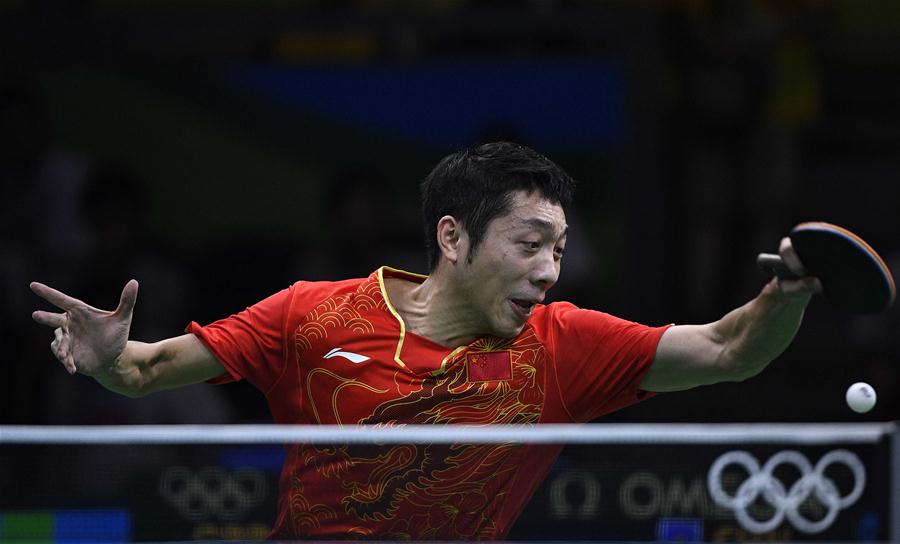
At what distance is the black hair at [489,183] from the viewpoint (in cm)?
421

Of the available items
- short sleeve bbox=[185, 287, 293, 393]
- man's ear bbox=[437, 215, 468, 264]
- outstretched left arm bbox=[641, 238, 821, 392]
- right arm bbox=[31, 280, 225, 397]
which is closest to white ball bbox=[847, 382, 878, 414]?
outstretched left arm bbox=[641, 238, 821, 392]

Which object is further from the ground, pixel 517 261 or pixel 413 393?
pixel 517 261

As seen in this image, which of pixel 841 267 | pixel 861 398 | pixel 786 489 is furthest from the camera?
pixel 786 489

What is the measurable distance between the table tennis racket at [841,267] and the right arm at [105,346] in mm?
1732

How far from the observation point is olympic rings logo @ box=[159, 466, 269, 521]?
438 cm

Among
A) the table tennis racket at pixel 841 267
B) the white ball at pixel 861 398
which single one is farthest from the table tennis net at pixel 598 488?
the table tennis racket at pixel 841 267

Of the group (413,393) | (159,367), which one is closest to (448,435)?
(413,393)

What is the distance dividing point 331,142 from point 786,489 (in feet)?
15.9

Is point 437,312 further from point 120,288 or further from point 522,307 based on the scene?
point 120,288

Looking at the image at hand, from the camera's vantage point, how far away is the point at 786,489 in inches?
171

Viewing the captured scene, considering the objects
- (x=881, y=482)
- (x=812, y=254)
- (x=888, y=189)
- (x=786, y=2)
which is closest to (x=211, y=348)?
(x=812, y=254)

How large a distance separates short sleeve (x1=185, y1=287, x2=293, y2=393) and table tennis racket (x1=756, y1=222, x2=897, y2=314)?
1.45m

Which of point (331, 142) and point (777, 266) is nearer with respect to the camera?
point (777, 266)

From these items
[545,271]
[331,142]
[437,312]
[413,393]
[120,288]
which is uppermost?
[331,142]
